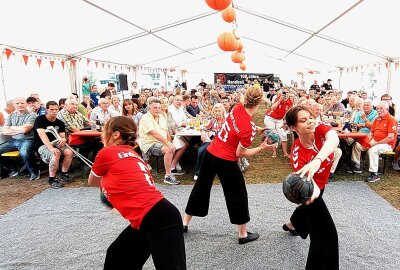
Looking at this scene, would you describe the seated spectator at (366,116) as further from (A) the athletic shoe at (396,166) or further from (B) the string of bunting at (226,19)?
(B) the string of bunting at (226,19)

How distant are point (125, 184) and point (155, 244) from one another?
1.25 feet

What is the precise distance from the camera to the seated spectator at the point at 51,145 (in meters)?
4.93

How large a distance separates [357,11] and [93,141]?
6.44 m

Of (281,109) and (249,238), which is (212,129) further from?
(249,238)

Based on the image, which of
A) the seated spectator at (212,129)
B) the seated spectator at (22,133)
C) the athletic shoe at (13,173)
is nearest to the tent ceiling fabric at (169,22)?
the seated spectator at (22,133)

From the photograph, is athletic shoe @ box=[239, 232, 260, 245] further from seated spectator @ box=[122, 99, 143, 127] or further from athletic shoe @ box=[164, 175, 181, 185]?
seated spectator @ box=[122, 99, 143, 127]

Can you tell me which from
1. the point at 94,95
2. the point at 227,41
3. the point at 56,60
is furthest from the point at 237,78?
the point at 227,41

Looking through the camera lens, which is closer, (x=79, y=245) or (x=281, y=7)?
(x=79, y=245)

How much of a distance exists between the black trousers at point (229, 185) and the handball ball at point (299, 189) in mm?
999

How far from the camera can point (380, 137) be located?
516 cm

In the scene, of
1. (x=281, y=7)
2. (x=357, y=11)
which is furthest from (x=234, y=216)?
(x=281, y=7)

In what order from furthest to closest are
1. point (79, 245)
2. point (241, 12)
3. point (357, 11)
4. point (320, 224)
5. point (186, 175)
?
point (241, 12) < point (357, 11) < point (186, 175) < point (79, 245) < point (320, 224)

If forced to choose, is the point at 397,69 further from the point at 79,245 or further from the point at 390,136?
the point at 79,245

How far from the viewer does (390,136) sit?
5.00 meters
